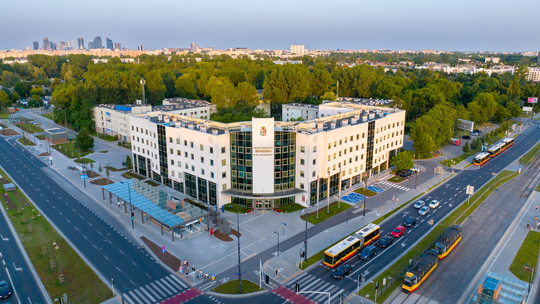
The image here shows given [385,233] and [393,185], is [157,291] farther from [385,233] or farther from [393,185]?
[393,185]

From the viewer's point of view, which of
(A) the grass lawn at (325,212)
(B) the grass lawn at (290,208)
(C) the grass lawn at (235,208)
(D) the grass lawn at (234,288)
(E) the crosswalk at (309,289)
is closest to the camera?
(E) the crosswalk at (309,289)

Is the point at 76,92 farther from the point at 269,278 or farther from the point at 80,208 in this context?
the point at 269,278

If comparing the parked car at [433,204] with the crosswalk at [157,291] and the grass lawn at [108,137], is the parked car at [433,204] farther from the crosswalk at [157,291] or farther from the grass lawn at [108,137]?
the grass lawn at [108,137]

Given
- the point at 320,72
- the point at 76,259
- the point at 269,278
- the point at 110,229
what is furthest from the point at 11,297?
the point at 320,72

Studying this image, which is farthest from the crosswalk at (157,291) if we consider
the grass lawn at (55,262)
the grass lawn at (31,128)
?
the grass lawn at (31,128)

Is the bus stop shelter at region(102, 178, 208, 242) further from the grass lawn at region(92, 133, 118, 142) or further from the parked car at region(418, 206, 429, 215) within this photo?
the grass lawn at region(92, 133, 118, 142)

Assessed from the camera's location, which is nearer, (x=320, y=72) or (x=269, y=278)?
(x=269, y=278)

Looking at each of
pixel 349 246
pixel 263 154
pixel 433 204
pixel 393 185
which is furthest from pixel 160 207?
pixel 433 204
